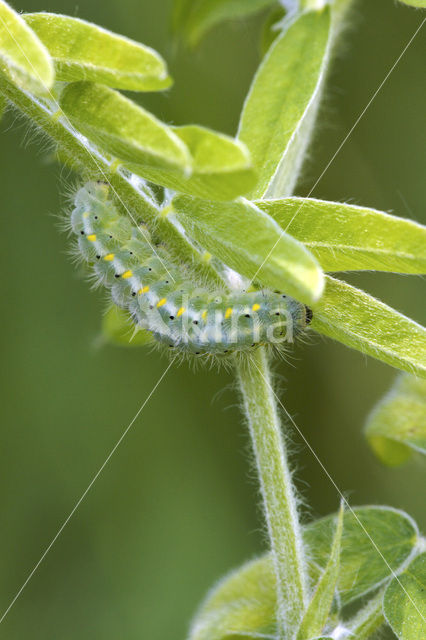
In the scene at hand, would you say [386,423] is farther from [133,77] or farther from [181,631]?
[181,631]

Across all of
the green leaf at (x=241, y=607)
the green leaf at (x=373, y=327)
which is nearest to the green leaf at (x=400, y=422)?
the green leaf at (x=241, y=607)

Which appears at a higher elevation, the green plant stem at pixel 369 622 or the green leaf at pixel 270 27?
the green leaf at pixel 270 27

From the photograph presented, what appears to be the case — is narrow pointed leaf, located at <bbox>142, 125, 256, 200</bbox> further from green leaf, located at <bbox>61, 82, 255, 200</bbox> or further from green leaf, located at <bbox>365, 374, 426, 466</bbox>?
green leaf, located at <bbox>365, 374, 426, 466</bbox>

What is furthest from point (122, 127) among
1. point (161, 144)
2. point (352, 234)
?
point (352, 234)

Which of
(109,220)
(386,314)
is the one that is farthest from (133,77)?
(109,220)

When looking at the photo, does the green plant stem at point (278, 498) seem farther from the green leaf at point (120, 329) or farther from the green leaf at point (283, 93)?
the green leaf at point (120, 329)

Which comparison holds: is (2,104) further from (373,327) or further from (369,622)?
(369,622)
